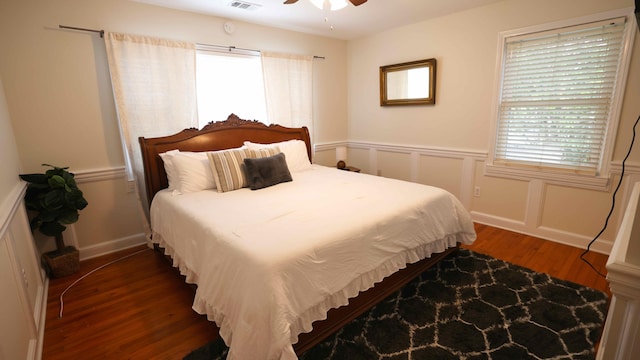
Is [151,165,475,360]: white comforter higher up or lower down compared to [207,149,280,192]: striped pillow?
lower down

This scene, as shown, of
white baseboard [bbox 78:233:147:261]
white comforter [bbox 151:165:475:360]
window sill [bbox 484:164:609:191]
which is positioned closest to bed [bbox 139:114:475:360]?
white comforter [bbox 151:165:475:360]

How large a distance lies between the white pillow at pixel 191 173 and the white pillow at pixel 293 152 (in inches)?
24.7

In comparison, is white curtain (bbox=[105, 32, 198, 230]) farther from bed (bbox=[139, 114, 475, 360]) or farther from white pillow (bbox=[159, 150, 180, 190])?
white pillow (bbox=[159, 150, 180, 190])

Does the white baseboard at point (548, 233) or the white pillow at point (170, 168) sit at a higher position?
the white pillow at point (170, 168)

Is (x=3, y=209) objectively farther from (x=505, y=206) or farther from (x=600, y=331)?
(x=505, y=206)

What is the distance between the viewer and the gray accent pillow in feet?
9.43

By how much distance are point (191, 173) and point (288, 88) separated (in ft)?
5.97

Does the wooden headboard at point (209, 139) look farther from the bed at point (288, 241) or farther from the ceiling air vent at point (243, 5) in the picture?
the ceiling air vent at point (243, 5)

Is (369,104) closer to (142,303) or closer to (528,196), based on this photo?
(528,196)

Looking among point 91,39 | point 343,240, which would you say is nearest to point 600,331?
point 343,240

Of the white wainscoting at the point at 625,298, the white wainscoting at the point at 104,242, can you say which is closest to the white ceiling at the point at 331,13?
the white wainscoting at the point at 104,242

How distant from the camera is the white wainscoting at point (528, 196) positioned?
2.66m

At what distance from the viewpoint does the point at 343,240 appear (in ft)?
5.92

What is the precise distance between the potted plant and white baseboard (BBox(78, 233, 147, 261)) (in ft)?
1.02
